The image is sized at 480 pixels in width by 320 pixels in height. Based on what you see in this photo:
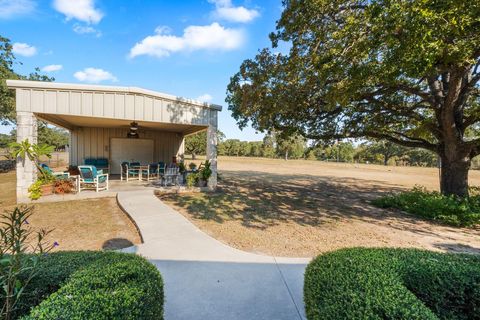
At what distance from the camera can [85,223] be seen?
544 centimetres

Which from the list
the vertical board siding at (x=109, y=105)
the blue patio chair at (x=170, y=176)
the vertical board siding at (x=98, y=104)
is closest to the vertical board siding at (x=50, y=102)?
the vertical board siding at (x=98, y=104)

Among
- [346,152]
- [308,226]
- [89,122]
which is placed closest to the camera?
[308,226]

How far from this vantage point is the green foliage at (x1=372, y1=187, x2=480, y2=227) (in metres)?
6.07

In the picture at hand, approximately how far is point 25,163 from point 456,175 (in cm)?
1421

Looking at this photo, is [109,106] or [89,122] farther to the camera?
[89,122]

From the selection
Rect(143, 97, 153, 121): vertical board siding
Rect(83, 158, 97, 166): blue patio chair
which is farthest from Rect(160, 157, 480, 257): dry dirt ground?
Rect(83, 158, 97, 166): blue patio chair

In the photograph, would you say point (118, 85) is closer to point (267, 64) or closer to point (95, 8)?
point (95, 8)

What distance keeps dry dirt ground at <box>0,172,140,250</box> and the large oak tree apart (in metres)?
4.85

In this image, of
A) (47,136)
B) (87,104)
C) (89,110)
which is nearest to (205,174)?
(89,110)

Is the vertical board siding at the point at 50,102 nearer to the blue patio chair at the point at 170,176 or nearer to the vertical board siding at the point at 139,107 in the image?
the vertical board siding at the point at 139,107

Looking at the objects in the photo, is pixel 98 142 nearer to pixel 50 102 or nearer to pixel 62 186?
pixel 62 186

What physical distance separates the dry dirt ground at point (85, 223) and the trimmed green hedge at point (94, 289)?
2483 millimetres

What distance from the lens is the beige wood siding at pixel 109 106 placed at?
713cm

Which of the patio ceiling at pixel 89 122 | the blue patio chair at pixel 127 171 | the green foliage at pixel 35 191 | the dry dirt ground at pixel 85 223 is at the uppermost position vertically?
the patio ceiling at pixel 89 122
